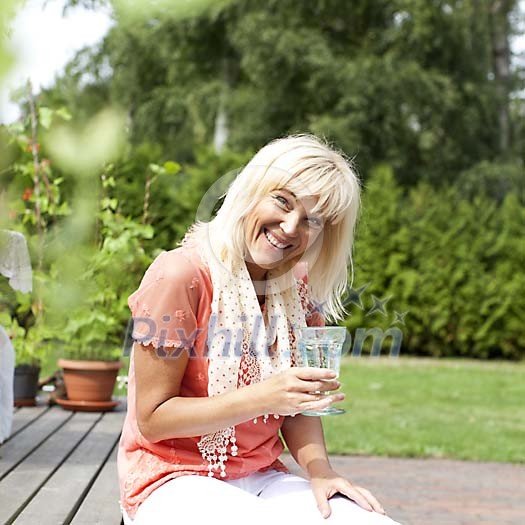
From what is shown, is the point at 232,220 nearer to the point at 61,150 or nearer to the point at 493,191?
the point at 61,150

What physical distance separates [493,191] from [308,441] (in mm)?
16267

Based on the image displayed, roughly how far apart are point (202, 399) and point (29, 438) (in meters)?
1.98

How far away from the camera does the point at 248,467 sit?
1975 millimetres

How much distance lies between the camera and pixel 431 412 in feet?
23.8

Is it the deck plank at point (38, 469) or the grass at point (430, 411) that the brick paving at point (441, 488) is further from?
the deck plank at point (38, 469)

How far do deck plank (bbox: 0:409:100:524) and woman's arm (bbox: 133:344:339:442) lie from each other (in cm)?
56

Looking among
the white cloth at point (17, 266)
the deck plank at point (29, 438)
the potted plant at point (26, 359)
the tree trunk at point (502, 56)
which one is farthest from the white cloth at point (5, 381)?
the tree trunk at point (502, 56)

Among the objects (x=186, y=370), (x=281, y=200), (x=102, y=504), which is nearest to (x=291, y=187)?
(x=281, y=200)

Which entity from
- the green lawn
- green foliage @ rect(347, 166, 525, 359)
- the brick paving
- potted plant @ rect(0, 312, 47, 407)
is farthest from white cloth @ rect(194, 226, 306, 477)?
green foliage @ rect(347, 166, 525, 359)

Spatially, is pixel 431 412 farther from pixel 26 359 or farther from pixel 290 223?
pixel 290 223

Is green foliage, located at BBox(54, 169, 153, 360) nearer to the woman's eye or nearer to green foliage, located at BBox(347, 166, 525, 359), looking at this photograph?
the woman's eye

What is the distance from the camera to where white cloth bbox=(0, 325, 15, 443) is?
3170mm

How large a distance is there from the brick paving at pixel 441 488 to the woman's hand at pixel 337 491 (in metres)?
1.62

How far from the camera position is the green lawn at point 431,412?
5.62m
